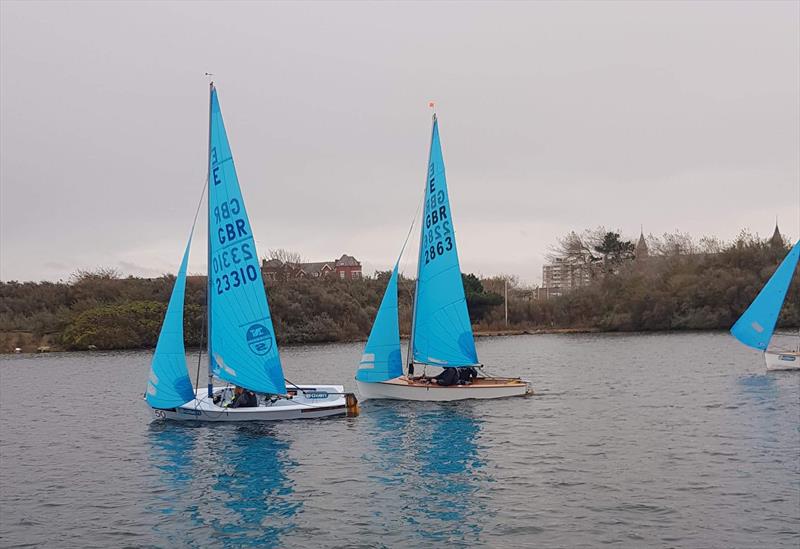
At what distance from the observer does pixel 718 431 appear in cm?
2494

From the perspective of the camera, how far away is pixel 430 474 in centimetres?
1997

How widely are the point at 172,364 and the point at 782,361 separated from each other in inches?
1193

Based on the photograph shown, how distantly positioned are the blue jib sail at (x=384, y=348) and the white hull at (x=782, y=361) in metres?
20.9

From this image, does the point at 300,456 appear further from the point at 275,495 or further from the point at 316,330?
the point at 316,330

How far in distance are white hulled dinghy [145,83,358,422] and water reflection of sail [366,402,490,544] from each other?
10.4 ft

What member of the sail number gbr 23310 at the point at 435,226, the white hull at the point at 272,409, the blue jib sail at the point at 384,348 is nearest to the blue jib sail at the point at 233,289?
the white hull at the point at 272,409

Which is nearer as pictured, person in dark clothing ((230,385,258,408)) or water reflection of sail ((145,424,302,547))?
water reflection of sail ((145,424,302,547))

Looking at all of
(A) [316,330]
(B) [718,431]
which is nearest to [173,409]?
(B) [718,431]

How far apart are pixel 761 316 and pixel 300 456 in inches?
1132

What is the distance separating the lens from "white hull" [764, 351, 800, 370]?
4019cm

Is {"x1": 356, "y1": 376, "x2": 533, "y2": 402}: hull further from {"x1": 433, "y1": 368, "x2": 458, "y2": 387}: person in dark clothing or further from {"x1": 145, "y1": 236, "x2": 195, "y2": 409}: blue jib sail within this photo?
{"x1": 145, "y1": 236, "x2": 195, "y2": 409}: blue jib sail

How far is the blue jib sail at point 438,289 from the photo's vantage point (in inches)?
1240

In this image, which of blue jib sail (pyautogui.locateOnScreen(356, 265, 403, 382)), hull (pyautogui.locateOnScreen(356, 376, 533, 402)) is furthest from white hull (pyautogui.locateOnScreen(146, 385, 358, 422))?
hull (pyautogui.locateOnScreen(356, 376, 533, 402))

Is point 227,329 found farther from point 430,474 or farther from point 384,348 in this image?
point 430,474
